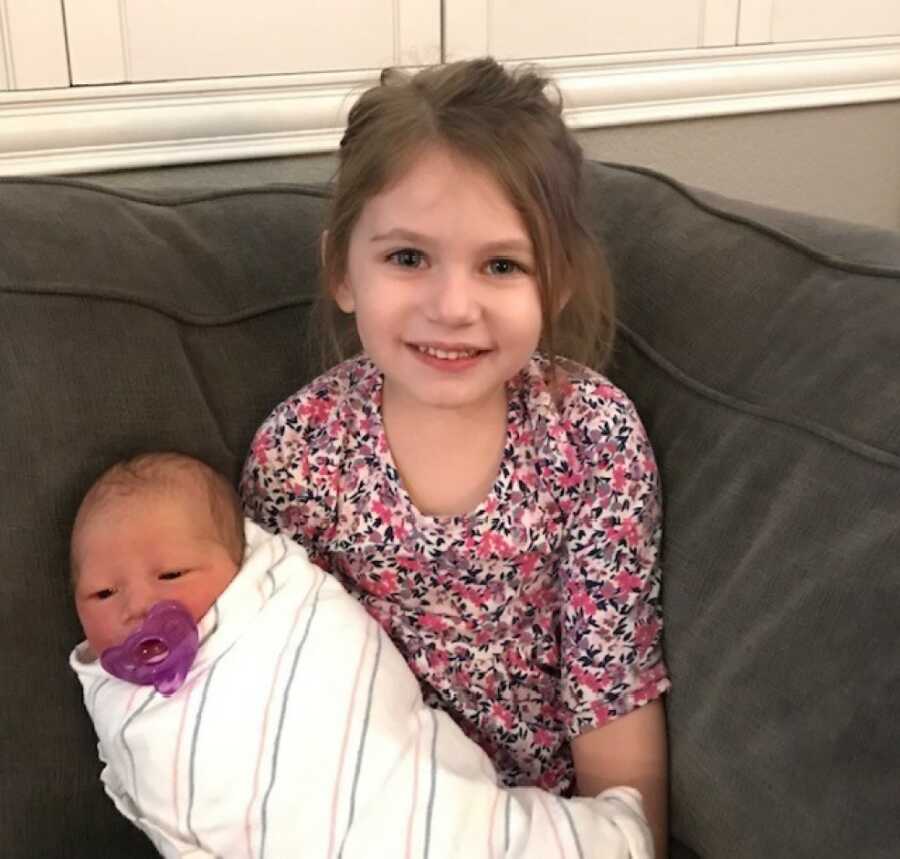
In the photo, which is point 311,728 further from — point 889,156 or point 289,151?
point 889,156

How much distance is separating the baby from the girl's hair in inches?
11.7

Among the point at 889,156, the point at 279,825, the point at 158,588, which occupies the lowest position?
the point at 279,825

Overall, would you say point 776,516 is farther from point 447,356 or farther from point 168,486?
point 168,486

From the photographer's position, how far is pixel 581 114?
1833 millimetres

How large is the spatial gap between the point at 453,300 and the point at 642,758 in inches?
17.8

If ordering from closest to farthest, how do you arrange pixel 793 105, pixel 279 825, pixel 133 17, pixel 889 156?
A: pixel 279 825
pixel 133 17
pixel 793 105
pixel 889 156

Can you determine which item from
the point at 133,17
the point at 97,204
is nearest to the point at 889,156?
the point at 133,17

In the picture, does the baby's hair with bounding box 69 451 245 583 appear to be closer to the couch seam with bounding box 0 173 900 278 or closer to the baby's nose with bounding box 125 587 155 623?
the baby's nose with bounding box 125 587 155 623

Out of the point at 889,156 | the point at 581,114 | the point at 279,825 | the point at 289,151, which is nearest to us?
the point at 279,825

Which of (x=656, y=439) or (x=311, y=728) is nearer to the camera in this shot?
(x=311, y=728)

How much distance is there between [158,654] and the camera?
0.99 meters

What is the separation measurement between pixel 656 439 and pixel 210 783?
0.52 meters

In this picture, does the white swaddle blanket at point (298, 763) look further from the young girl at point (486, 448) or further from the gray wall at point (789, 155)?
the gray wall at point (789, 155)

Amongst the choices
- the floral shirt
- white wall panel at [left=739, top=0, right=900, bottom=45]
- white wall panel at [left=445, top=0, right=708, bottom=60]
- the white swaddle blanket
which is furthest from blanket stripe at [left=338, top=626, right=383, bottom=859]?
white wall panel at [left=739, top=0, right=900, bottom=45]
